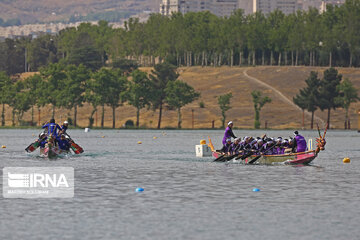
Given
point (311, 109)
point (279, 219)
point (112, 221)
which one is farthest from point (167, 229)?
point (311, 109)

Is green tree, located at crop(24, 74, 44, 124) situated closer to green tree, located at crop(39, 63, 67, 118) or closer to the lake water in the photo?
green tree, located at crop(39, 63, 67, 118)

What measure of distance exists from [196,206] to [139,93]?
148 metres

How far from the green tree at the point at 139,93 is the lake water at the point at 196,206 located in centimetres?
12405

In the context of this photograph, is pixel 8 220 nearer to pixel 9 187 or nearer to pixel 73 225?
pixel 73 225

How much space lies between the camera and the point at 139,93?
183m

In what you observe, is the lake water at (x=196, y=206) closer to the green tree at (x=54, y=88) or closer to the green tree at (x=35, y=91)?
the green tree at (x=54, y=88)

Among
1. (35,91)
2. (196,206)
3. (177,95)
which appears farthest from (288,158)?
(35,91)

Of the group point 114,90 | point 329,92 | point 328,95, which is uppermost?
point 114,90

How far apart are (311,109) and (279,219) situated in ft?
497

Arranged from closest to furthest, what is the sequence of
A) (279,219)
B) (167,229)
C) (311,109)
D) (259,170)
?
(167,229) → (279,219) → (259,170) → (311,109)

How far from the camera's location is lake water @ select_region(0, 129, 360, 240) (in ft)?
96.2

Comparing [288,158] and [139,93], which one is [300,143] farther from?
[139,93]

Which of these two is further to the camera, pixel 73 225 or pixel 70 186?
pixel 70 186

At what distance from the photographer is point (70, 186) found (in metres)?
44.2
